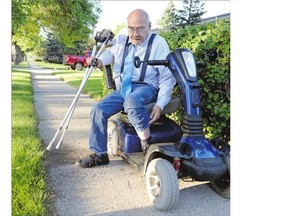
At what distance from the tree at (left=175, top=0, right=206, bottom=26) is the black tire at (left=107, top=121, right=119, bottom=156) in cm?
1425

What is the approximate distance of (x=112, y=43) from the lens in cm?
352

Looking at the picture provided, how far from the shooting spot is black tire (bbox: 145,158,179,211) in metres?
2.32

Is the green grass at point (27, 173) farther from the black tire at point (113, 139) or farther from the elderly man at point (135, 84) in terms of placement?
the black tire at point (113, 139)

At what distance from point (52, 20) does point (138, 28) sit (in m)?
5.19

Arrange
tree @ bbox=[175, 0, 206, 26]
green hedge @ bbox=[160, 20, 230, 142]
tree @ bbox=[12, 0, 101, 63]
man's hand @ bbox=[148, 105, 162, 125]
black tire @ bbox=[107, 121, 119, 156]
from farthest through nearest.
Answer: tree @ bbox=[175, 0, 206, 26], tree @ bbox=[12, 0, 101, 63], black tire @ bbox=[107, 121, 119, 156], green hedge @ bbox=[160, 20, 230, 142], man's hand @ bbox=[148, 105, 162, 125]

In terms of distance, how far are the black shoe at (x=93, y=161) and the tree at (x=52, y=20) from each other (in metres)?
2.77

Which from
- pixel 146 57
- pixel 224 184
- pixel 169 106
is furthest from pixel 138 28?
pixel 224 184

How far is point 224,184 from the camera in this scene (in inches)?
104

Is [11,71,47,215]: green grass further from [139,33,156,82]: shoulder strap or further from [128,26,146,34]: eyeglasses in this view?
[128,26,146,34]: eyeglasses

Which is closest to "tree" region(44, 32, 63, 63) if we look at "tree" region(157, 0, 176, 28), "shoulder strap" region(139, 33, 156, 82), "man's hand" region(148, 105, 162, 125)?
"shoulder strap" region(139, 33, 156, 82)
